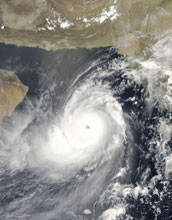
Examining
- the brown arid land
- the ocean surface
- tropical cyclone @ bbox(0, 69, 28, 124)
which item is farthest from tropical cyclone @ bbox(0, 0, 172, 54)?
tropical cyclone @ bbox(0, 69, 28, 124)

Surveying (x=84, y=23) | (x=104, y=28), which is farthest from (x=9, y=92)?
(x=104, y=28)

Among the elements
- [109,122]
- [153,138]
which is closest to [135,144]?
[153,138]

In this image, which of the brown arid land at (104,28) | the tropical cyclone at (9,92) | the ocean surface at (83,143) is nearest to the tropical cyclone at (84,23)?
the brown arid land at (104,28)

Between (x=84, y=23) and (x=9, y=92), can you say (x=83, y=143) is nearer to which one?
(x=9, y=92)

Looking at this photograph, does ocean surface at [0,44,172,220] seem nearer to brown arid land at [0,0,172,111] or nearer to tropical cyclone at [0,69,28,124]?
tropical cyclone at [0,69,28,124]

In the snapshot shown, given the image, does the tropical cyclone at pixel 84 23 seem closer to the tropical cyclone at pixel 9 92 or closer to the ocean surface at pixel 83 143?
the ocean surface at pixel 83 143

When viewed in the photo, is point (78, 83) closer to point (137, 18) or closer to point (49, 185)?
point (137, 18)
